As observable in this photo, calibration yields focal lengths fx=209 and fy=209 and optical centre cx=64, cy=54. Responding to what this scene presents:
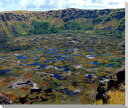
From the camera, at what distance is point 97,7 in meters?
154

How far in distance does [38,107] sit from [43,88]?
19688 millimetres

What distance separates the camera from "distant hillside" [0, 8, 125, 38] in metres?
127

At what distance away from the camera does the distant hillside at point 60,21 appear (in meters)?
127

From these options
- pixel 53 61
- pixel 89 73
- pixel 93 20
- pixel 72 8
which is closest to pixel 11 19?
pixel 72 8

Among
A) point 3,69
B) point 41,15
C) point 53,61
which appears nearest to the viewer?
point 3,69

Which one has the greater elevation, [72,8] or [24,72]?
[72,8]

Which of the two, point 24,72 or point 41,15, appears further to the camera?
point 41,15

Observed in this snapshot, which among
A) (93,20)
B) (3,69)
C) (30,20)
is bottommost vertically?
(3,69)

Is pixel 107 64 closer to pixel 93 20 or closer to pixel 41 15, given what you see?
pixel 93 20

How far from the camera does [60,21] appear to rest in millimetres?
153500

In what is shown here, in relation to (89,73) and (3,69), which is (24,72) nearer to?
(3,69)

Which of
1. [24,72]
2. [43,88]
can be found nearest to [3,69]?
[24,72]

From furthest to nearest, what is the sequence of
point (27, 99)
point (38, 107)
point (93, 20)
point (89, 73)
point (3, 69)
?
point (93, 20) → point (3, 69) → point (89, 73) → point (27, 99) → point (38, 107)

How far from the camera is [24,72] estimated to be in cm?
3378
